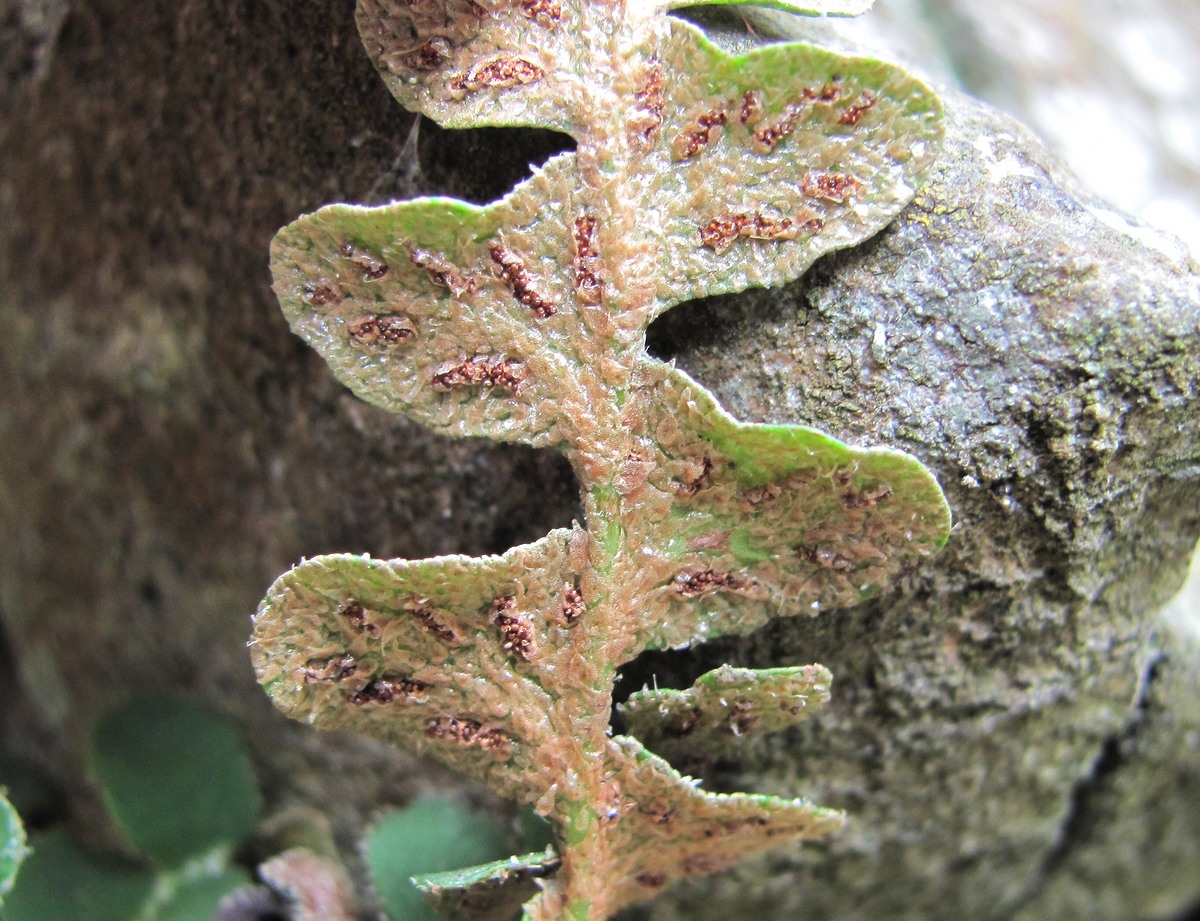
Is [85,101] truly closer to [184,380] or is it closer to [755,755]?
[184,380]

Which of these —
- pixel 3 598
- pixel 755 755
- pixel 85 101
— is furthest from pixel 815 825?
pixel 3 598

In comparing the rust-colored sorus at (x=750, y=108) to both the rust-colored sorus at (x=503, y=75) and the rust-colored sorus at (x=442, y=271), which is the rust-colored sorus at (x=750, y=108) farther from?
the rust-colored sorus at (x=442, y=271)

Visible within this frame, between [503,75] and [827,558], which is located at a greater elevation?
[503,75]

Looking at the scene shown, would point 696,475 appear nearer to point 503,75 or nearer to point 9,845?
point 503,75

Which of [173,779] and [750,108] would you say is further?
[173,779]

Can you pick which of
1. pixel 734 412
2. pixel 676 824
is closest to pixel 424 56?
pixel 734 412

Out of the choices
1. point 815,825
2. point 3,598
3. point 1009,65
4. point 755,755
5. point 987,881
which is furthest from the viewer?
point 1009,65
